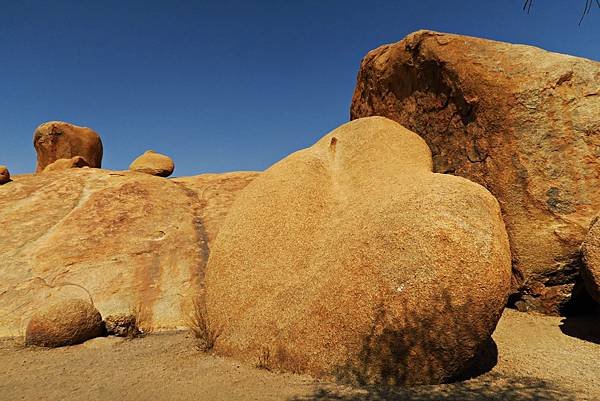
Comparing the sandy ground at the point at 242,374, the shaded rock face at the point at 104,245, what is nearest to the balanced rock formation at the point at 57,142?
the shaded rock face at the point at 104,245

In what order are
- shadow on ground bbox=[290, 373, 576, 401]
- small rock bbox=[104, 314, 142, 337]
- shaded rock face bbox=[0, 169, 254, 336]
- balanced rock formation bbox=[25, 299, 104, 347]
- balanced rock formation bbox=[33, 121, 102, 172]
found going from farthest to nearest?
balanced rock formation bbox=[33, 121, 102, 172]
shaded rock face bbox=[0, 169, 254, 336]
small rock bbox=[104, 314, 142, 337]
balanced rock formation bbox=[25, 299, 104, 347]
shadow on ground bbox=[290, 373, 576, 401]

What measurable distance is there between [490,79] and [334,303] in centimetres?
521

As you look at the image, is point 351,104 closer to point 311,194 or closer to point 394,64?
point 394,64

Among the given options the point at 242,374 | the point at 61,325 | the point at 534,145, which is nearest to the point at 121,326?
the point at 61,325

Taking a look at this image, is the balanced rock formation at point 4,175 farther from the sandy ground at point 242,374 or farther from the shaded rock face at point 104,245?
the sandy ground at point 242,374

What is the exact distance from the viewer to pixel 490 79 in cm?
754

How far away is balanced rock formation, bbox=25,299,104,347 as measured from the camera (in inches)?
270

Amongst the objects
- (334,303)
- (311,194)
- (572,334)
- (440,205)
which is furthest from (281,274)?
(572,334)

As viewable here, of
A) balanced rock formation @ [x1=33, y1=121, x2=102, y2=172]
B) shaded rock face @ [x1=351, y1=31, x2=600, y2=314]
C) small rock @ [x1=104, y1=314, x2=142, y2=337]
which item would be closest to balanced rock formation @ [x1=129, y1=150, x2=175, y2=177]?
balanced rock formation @ [x1=33, y1=121, x2=102, y2=172]

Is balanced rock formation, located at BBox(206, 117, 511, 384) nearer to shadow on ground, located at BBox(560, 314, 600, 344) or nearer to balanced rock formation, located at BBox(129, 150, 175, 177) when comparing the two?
shadow on ground, located at BBox(560, 314, 600, 344)

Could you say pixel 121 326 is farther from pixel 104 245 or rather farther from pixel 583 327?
pixel 583 327

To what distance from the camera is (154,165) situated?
14211 mm

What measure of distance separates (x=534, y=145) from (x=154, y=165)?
1159 centimetres

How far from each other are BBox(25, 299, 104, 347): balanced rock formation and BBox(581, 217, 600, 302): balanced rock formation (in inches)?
320
